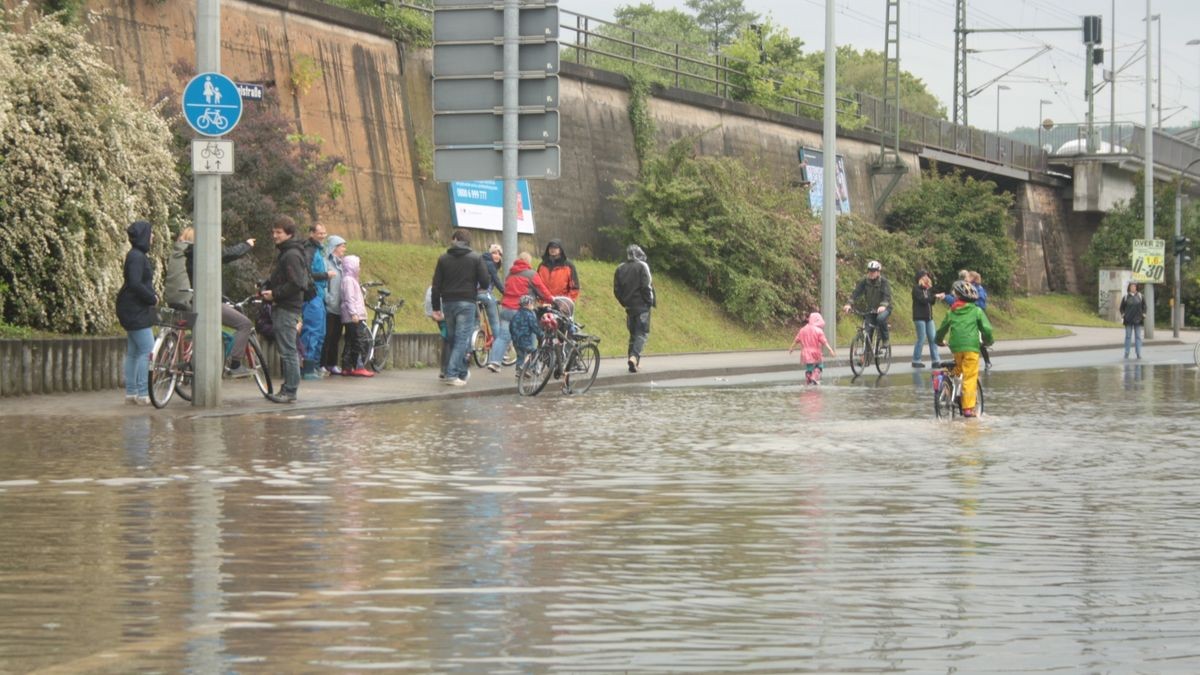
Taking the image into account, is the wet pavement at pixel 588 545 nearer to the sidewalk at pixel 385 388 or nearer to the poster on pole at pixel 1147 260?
the sidewalk at pixel 385 388

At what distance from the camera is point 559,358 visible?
22.7 metres

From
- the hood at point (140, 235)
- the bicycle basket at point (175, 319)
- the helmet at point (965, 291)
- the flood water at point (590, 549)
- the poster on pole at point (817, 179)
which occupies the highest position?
the poster on pole at point (817, 179)

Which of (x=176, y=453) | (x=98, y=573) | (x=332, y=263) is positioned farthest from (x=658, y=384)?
(x=98, y=573)

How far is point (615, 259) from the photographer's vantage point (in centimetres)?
4247

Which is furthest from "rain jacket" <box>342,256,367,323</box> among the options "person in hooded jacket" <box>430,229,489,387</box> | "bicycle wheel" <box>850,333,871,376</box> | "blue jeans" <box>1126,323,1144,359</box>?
"blue jeans" <box>1126,323,1144,359</box>

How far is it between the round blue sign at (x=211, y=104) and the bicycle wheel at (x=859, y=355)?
13.1m

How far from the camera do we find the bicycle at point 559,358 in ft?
72.9

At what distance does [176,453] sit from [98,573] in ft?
19.6

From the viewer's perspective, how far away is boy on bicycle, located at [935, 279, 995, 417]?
61.8 ft

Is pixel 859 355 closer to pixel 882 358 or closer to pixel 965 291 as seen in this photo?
pixel 882 358

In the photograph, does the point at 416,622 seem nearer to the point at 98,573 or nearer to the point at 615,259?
the point at 98,573

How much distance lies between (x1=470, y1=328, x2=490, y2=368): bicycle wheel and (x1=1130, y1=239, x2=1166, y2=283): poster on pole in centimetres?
3299

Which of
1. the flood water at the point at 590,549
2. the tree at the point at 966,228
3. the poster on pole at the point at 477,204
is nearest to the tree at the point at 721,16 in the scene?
the tree at the point at 966,228

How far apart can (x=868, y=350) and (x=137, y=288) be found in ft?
46.0
